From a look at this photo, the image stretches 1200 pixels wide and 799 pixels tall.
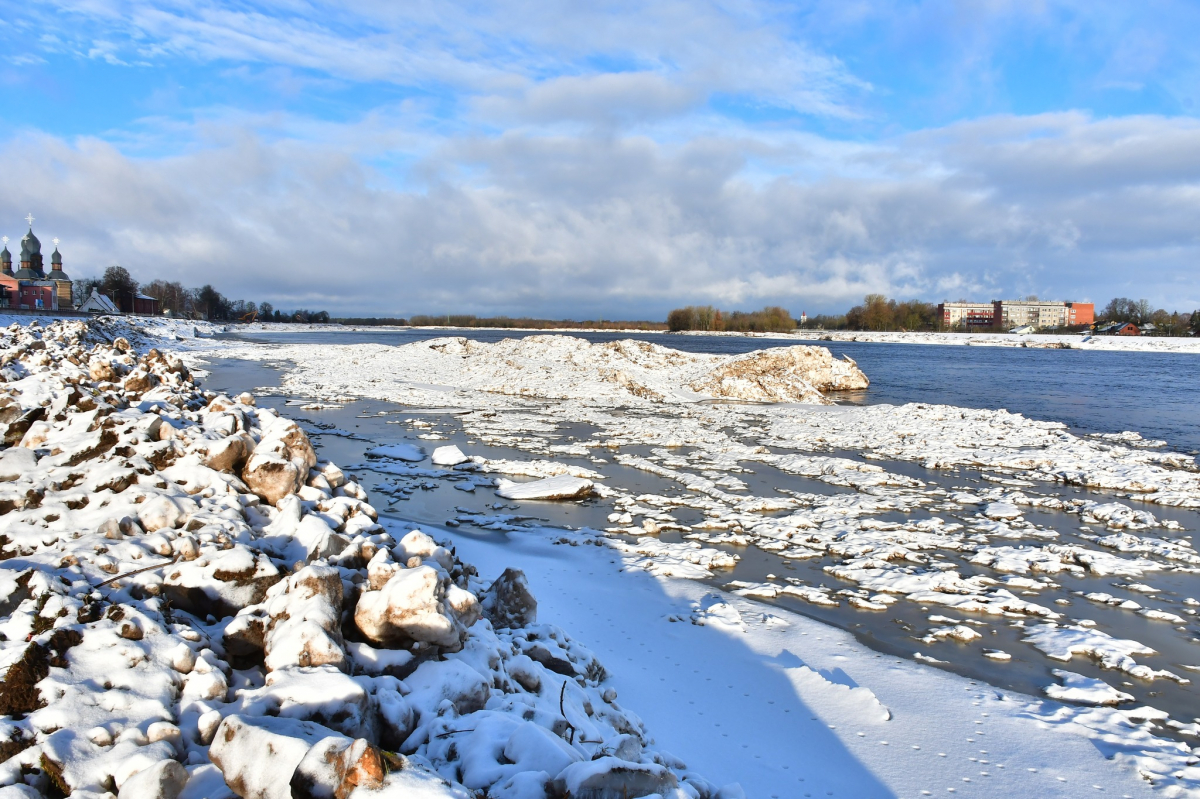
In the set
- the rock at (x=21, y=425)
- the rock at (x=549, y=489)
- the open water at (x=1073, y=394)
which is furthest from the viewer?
the open water at (x=1073, y=394)

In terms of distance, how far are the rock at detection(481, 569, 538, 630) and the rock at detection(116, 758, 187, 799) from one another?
252 centimetres

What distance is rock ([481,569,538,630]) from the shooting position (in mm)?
4879

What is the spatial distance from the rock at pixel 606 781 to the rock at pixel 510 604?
90.4 inches

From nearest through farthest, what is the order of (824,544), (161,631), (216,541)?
(161,631), (216,541), (824,544)

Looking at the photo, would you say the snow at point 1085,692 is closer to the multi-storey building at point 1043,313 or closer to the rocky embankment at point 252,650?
the rocky embankment at point 252,650

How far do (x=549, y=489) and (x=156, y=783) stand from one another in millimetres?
8177

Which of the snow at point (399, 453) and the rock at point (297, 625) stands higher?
the rock at point (297, 625)

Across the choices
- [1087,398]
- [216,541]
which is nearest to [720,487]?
[216,541]

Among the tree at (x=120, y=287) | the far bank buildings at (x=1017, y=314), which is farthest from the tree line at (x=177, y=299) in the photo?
the far bank buildings at (x=1017, y=314)

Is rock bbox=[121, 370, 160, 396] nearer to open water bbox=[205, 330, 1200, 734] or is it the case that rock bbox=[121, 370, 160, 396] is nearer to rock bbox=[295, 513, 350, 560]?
open water bbox=[205, 330, 1200, 734]

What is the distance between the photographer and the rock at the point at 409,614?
361 centimetres

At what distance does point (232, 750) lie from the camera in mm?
2494

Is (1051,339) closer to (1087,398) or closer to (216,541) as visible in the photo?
(1087,398)

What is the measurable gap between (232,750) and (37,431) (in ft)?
15.2
